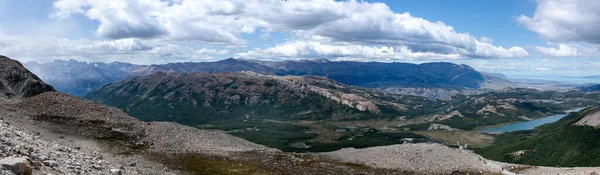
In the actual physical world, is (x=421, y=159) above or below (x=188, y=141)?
below

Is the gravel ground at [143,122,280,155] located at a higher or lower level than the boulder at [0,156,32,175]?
lower

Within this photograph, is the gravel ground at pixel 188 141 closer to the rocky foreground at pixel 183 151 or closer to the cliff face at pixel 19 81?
the rocky foreground at pixel 183 151

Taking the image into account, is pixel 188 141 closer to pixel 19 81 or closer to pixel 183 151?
pixel 183 151

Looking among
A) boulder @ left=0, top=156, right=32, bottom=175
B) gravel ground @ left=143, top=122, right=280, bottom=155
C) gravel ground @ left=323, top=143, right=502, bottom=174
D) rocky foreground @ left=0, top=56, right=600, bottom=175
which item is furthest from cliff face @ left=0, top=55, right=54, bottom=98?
boulder @ left=0, top=156, right=32, bottom=175

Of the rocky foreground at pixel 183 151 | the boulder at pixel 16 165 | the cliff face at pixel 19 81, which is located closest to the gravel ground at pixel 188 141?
the rocky foreground at pixel 183 151

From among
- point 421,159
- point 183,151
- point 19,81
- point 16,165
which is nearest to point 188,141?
point 183,151

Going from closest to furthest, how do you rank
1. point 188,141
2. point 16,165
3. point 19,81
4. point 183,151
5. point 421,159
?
point 16,165 → point 183,151 → point 421,159 → point 188,141 → point 19,81

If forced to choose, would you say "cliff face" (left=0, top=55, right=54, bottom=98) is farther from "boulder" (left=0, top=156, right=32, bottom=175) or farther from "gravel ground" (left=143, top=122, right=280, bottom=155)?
"boulder" (left=0, top=156, right=32, bottom=175)

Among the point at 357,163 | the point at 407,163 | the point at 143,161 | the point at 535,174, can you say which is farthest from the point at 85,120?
the point at 535,174

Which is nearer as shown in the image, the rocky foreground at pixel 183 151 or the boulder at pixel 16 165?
the boulder at pixel 16 165

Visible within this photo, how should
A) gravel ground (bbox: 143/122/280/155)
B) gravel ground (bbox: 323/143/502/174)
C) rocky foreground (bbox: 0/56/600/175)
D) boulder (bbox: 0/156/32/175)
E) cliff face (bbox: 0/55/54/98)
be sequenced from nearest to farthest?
boulder (bbox: 0/156/32/175), rocky foreground (bbox: 0/56/600/175), gravel ground (bbox: 323/143/502/174), gravel ground (bbox: 143/122/280/155), cliff face (bbox: 0/55/54/98)

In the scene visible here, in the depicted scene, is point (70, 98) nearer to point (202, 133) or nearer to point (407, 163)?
point (202, 133)
